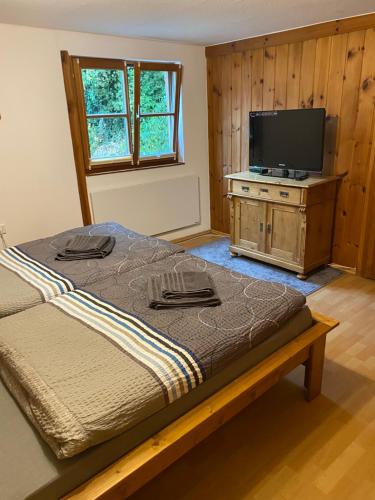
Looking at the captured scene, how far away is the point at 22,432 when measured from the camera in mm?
1272

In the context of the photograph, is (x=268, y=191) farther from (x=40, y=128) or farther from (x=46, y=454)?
(x=46, y=454)

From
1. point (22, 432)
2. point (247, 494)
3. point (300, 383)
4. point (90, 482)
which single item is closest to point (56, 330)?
point (22, 432)

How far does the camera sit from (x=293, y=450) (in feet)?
5.70

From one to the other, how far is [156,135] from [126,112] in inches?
19.1

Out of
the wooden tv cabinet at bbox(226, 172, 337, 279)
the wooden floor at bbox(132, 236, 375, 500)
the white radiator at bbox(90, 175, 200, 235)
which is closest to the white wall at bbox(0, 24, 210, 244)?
the white radiator at bbox(90, 175, 200, 235)

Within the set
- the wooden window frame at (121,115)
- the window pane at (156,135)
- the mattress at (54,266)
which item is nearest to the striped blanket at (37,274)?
the mattress at (54,266)

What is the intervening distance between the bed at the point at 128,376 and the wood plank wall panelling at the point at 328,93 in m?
1.81

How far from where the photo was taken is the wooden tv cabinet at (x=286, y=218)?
131 inches

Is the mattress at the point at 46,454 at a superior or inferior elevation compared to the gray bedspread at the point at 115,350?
inferior

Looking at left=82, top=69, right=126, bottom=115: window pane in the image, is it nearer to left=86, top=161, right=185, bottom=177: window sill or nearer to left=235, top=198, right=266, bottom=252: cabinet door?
left=86, top=161, right=185, bottom=177: window sill

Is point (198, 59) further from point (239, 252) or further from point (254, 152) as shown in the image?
point (239, 252)

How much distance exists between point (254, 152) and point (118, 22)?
1675 mm

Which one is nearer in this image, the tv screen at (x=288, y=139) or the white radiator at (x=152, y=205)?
the tv screen at (x=288, y=139)

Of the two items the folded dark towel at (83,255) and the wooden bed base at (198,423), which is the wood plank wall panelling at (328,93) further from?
the folded dark towel at (83,255)
